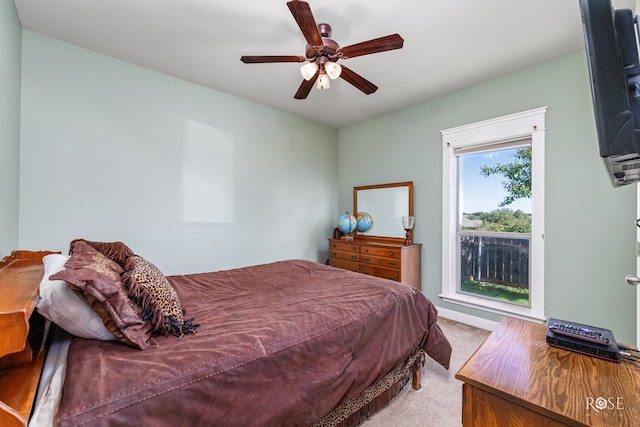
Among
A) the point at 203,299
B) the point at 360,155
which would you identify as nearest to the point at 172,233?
the point at 203,299

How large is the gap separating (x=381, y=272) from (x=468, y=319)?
41.4 inches

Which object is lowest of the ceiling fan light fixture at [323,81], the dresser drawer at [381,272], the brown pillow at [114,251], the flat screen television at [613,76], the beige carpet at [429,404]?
the beige carpet at [429,404]

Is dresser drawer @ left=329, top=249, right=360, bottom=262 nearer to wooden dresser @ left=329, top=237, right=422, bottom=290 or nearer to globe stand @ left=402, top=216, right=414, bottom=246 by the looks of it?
wooden dresser @ left=329, top=237, right=422, bottom=290

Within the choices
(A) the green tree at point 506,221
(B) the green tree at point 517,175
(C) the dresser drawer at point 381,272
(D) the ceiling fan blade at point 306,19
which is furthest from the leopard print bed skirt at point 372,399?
(D) the ceiling fan blade at point 306,19

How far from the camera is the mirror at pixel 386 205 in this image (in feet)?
11.6

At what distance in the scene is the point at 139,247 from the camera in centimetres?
262

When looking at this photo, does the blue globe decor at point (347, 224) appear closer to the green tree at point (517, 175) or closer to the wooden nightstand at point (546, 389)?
the green tree at point (517, 175)

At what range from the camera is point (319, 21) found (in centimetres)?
199

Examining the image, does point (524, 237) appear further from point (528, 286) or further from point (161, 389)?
point (161, 389)

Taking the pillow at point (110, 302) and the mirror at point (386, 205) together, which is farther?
the mirror at point (386, 205)

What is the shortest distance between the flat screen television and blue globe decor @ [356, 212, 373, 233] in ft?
10.5

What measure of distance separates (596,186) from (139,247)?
4.07 meters

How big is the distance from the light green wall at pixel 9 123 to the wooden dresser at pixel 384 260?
3051mm

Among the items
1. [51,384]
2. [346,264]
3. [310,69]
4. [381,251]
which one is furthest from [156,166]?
[381,251]
